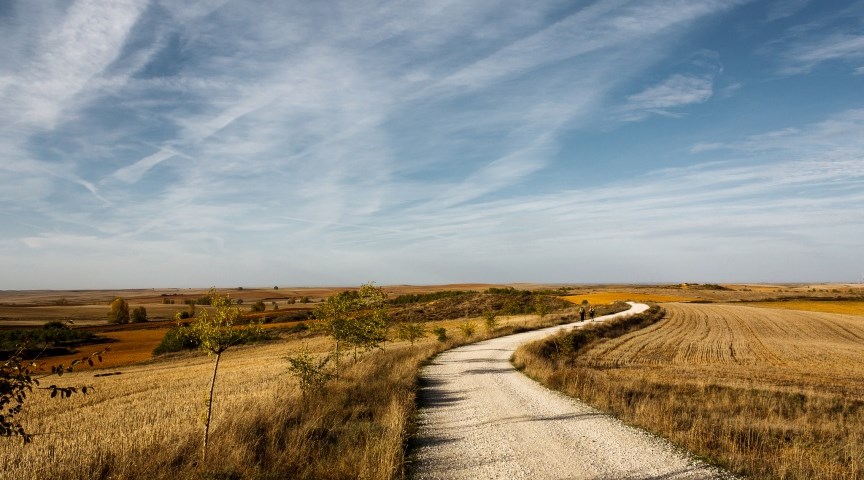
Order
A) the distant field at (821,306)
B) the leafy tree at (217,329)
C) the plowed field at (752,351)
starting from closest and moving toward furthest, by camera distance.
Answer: the leafy tree at (217,329)
the plowed field at (752,351)
the distant field at (821,306)

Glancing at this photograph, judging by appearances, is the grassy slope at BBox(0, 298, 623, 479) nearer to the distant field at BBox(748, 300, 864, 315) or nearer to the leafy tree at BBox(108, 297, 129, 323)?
the leafy tree at BBox(108, 297, 129, 323)

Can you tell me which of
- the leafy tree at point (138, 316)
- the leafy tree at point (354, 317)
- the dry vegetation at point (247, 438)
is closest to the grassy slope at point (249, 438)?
the dry vegetation at point (247, 438)

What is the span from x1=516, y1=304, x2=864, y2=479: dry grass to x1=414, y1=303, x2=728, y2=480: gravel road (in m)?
0.99

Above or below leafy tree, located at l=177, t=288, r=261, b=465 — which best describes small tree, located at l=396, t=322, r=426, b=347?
below

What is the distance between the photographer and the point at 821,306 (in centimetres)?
8319

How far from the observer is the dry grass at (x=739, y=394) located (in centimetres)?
1038

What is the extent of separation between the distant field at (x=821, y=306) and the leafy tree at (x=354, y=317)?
83715 mm

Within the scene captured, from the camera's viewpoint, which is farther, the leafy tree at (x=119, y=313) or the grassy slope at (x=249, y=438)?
the leafy tree at (x=119, y=313)

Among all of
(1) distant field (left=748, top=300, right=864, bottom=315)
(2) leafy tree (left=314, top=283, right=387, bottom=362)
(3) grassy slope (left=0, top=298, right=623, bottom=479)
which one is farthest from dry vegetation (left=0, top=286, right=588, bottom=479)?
(1) distant field (left=748, top=300, right=864, bottom=315)

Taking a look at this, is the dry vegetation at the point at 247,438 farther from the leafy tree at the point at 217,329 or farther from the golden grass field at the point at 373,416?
the leafy tree at the point at 217,329

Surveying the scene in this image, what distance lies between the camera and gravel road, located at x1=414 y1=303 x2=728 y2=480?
9.16 m

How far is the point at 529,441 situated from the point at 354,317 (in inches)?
467

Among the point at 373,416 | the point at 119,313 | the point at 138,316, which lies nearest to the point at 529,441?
the point at 373,416

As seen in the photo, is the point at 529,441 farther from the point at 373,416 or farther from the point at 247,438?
the point at 247,438
